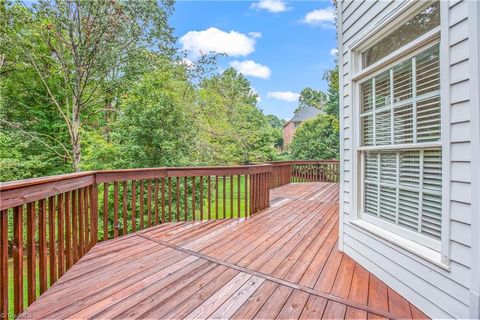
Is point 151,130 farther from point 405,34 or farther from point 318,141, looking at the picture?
point 318,141

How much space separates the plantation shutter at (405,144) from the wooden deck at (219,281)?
25.7 inches

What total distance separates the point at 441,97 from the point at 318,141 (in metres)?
13.1

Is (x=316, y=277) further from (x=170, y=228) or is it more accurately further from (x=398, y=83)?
(x=170, y=228)

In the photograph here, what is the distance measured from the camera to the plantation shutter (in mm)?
1853

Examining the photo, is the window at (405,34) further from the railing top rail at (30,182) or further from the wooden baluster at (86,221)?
the wooden baluster at (86,221)

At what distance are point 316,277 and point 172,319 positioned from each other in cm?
127

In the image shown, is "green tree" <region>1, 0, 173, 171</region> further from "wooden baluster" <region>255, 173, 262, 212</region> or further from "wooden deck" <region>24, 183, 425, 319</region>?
"wooden deck" <region>24, 183, 425, 319</region>

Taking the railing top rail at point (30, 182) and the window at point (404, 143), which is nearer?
the railing top rail at point (30, 182)

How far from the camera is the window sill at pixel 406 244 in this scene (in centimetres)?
172

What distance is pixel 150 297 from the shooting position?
1988 millimetres

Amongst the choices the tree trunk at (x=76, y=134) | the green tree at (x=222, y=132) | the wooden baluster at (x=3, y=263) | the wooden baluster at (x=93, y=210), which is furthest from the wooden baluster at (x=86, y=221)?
the tree trunk at (x=76, y=134)

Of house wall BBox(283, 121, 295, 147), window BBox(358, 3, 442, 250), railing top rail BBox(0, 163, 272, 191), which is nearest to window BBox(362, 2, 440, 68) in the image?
window BBox(358, 3, 442, 250)

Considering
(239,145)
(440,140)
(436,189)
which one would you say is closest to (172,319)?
(436,189)

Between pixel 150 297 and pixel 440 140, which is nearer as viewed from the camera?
pixel 440 140
